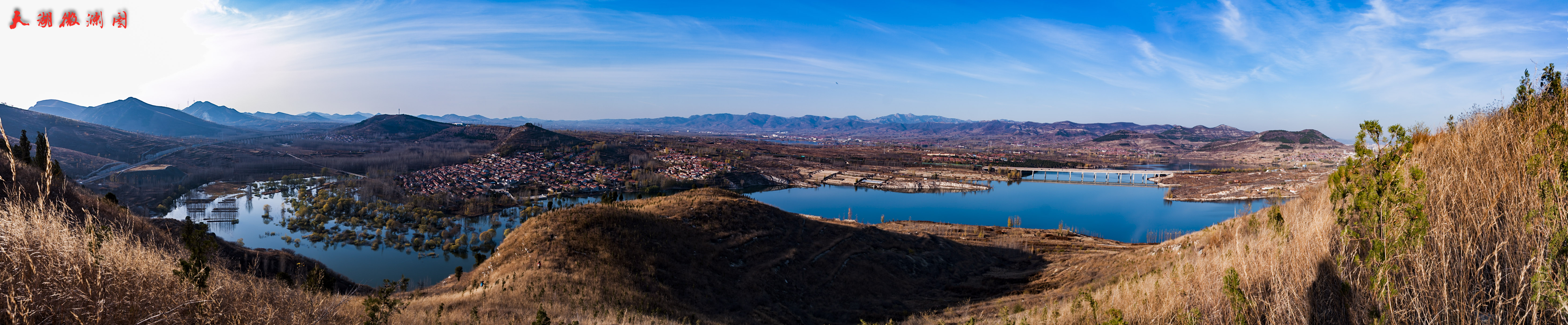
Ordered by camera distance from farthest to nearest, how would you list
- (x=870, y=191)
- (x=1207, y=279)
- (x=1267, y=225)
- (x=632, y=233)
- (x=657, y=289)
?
1. (x=870, y=191)
2. (x=632, y=233)
3. (x=657, y=289)
4. (x=1267, y=225)
5. (x=1207, y=279)

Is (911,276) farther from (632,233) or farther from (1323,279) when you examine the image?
(1323,279)

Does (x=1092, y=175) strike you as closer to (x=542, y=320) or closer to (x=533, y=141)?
(x=533, y=141)

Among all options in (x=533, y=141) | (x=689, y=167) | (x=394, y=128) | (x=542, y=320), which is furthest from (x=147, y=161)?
(x=542, y=320)

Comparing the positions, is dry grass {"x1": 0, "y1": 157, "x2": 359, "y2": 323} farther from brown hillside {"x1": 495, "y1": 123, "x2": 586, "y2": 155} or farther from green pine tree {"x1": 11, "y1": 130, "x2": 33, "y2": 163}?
brown hillside {"x1": 495, "y1": 123, "x2": 586, "y2": 155}

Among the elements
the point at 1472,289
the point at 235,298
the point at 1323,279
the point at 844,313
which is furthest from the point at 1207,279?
the point at 844,313

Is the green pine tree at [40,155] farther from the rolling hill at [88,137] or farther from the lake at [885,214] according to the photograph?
the rolling hill at [88,137]

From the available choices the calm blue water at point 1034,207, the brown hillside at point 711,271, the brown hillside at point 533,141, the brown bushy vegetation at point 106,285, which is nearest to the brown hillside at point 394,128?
the brown hillside at point 533,141
